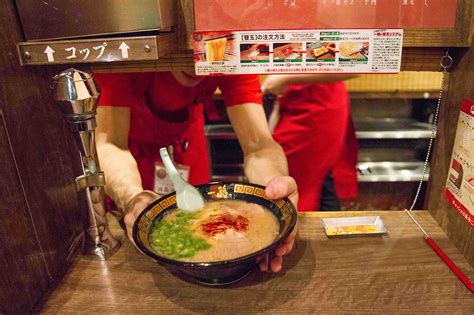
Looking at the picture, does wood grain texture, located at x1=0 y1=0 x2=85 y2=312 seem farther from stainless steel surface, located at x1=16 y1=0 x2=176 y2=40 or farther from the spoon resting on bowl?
the spoon resting on bowl

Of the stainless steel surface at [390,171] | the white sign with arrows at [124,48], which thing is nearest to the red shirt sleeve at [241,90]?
the white sign with arrows at [124,48]

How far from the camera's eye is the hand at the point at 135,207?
1.21 metres

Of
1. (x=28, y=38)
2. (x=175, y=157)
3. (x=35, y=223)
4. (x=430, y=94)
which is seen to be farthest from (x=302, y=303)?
(x=430, y=94)

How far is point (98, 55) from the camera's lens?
3.14ft

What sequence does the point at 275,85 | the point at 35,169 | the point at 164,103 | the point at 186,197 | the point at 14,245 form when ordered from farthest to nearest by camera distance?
the point at 275,85
the point at 164,103
the point at 186,197
the point at 35,169
the point at 14,245

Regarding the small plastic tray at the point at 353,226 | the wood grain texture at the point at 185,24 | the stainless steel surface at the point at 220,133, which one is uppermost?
the wood grain texture at the point at 185,24

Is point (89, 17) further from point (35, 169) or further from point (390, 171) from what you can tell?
point (390, 171)

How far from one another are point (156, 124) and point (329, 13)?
3.59 feet

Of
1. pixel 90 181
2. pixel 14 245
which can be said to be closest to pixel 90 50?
pixel 90 181

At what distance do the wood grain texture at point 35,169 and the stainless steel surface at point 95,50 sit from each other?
50 millimetres

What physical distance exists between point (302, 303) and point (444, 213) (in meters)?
0.59

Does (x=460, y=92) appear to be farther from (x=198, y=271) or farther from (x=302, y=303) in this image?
(x=198, y=271)

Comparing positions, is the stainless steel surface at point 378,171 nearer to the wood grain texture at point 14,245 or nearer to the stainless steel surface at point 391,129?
the stainless steel surface at point 391,129

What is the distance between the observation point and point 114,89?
160 centimetres
